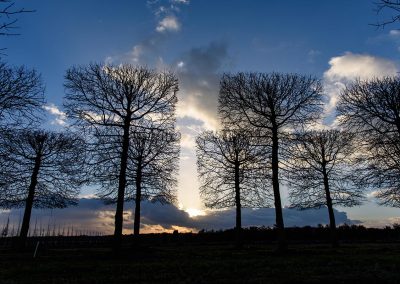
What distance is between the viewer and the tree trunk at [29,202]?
28656 mm

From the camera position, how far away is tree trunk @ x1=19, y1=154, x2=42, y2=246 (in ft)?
94.0

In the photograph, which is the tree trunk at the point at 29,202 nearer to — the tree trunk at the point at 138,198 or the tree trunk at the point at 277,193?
the tree trunk at the point at 138,198

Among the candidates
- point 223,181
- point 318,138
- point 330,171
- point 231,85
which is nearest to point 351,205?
point 330,171

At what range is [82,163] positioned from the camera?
19609 millimetres

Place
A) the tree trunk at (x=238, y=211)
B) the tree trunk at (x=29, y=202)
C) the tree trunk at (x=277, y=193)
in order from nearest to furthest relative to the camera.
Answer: the tree trunk at (x=277, y=193)
the tree trunk at (x=29, y=202)
the tree trunk at (x=238, y=211)

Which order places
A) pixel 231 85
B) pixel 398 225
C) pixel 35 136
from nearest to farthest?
pixel 231 85
pixel 35 136
pixel 398 225

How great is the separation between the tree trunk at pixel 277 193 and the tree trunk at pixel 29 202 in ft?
64.7

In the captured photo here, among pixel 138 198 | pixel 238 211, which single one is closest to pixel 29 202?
pixel 138 198

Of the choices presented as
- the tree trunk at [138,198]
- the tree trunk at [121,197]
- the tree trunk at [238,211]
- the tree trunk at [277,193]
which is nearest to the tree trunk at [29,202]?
the tree trunk at [138,198]

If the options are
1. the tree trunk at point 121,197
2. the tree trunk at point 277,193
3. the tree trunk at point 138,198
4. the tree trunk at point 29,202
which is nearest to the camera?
the tree trunk at point 121,197

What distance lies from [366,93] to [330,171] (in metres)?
14.0

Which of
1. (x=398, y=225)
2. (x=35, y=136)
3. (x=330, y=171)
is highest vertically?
(x=35, y=136)

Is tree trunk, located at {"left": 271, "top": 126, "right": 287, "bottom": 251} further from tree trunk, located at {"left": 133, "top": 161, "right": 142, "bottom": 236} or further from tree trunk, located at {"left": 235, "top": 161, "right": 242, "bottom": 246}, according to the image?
tree trunk, located at {"left": 133, "top": 161, "right": 142, "bottom": 236}

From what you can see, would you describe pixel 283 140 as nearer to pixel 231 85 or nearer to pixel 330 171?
pixel 231 85
